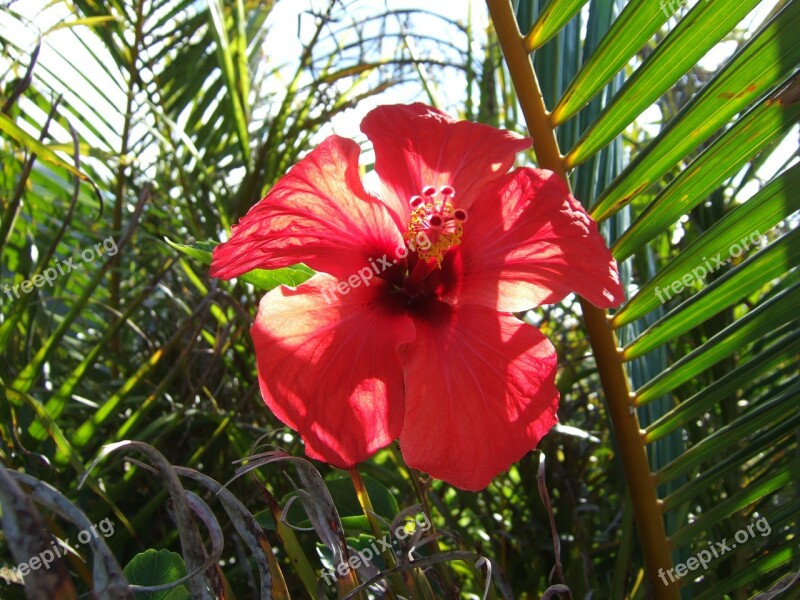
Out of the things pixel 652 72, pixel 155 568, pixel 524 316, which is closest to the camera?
pixel 155 568

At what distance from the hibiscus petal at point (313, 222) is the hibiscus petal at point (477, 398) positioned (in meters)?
0.12

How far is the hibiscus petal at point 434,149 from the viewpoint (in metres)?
0.70

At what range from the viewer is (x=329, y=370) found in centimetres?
65

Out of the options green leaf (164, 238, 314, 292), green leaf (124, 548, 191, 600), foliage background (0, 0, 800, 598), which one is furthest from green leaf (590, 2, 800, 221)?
green leaf (124, 548, 191, 600)

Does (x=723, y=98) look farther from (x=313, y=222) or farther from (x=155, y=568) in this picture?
(x=155, y=568)

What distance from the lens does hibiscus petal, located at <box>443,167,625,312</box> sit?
2.16 feet

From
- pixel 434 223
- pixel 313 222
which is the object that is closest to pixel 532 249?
pixel 434 223

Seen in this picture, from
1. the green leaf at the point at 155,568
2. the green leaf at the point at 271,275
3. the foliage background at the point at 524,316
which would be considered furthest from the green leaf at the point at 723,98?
the green leaf at the point at 155,568

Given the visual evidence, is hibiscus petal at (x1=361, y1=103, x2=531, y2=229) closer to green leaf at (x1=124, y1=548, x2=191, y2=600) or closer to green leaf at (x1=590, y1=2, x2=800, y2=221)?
green leaf at (x1=590, y1=2, x2=800, y2=221)

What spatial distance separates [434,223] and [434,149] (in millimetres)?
76

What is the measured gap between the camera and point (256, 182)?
4.28 ft

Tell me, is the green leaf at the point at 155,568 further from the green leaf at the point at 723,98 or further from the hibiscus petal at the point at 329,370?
the green leaf at the point at 723,98

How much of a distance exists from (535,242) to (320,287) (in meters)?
0.21

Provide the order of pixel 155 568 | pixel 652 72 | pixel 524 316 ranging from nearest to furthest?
pixel 155 568
pixel 652 72
pixel 524 316
